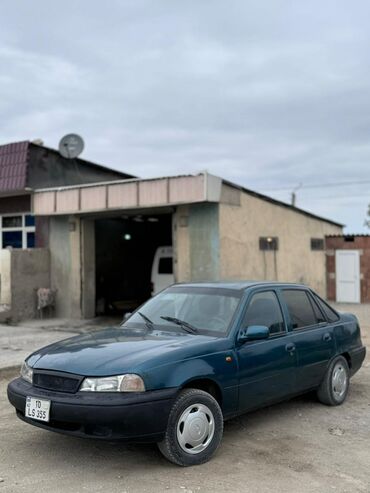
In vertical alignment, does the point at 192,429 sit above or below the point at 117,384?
below

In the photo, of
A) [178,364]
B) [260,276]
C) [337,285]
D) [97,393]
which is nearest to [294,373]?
[178,364]

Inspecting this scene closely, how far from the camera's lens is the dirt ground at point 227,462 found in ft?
13.7

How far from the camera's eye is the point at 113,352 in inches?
184

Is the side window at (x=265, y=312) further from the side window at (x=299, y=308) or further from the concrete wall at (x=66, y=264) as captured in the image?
the concrete wall at (x=66, y=264)

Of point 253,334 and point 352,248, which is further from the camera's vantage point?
point 352,248

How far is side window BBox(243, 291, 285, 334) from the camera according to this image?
5598 mm

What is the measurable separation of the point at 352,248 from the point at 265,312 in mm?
14936

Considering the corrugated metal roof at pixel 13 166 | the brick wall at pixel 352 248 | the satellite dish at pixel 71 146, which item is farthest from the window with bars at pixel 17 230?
the brick wall at pixel 352 248

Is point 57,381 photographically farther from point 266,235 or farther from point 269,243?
point 269,243

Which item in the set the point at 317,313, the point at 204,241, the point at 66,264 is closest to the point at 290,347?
the point at 317,313

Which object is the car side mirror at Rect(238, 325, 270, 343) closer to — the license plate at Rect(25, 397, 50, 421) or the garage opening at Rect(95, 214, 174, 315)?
the license plate at Rect(25, 397, 50, 421)

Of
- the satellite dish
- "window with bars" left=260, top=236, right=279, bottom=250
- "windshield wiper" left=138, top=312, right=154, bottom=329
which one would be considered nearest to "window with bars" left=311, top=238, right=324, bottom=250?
"window with bars" left=260, top=236, right=279, bottom=250

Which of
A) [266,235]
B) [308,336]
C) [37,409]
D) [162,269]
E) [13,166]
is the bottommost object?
[37,409]

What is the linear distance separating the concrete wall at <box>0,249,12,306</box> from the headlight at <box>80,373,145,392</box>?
11503 mm
